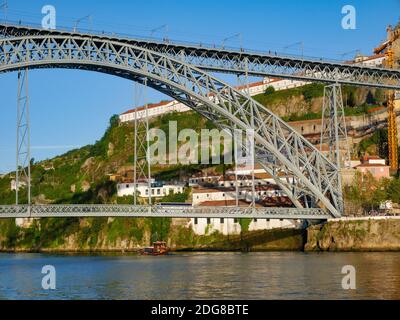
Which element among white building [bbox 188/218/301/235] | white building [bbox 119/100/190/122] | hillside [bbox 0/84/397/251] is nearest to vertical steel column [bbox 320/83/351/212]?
white building [bbox 188/218/301/235]

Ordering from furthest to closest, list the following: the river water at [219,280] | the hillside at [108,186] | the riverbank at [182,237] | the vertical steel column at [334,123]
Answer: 1. the hillside at [108,186]
2. the vertical steel column at [334,123]
3. the riverbank at [182,237]
4. the river water at [219,280]

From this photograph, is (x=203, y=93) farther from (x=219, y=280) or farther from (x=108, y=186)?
(x=108, y=186)

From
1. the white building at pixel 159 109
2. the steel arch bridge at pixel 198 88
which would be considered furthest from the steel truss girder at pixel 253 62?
the white building at pixel 159 109

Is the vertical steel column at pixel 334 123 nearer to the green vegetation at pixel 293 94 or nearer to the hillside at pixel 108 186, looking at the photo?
the hillside at pixel 108 186

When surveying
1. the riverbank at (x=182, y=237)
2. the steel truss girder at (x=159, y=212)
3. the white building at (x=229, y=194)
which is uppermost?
the white building at (x=229, y=194)

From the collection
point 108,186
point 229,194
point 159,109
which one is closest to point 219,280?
point 229,194

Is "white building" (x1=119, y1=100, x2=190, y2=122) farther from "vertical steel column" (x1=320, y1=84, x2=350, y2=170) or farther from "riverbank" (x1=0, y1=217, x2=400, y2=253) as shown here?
"vertical steel column" (x1=320, y1=84, x2=350, y2=170)
